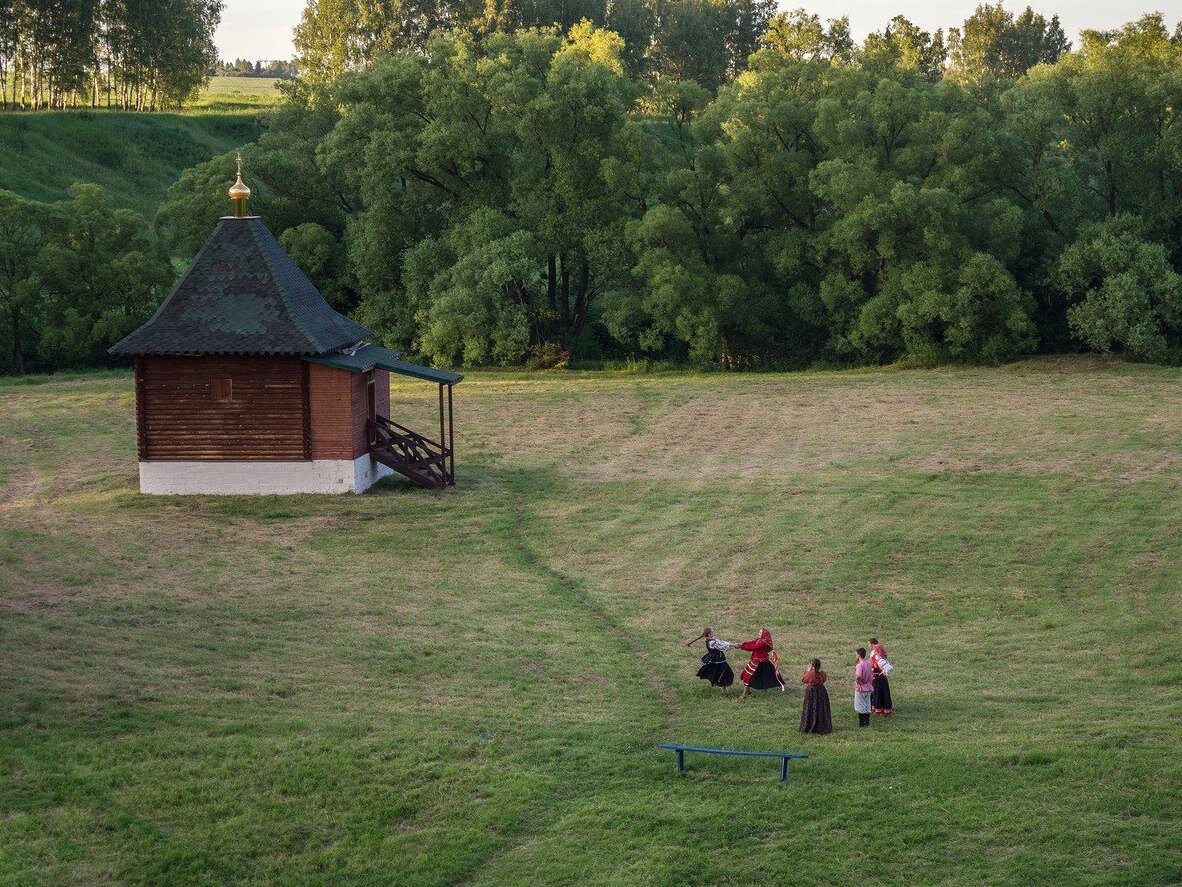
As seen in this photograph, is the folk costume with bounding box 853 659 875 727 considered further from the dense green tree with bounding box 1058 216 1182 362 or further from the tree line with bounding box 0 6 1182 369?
the dense green tree with bounding box 1058 216 1182 362

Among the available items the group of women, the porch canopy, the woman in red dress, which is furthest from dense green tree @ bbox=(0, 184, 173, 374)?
the woman in red dress

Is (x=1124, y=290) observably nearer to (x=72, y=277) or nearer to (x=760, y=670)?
(x=760, y=670)

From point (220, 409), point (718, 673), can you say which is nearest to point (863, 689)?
point (718, 673)

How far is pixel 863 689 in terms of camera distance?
1919 centimetres

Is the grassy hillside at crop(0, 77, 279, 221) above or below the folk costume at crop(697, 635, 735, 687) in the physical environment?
above

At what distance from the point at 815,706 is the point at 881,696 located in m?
1.33

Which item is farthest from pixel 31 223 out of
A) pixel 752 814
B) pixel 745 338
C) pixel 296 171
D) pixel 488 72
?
pixel 752 814

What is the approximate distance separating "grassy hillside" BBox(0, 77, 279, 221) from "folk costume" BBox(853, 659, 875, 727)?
2352 inches

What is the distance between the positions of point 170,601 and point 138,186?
192 feet

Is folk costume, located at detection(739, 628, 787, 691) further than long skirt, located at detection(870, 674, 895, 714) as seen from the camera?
Yes

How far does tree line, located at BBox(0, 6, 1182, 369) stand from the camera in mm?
51344

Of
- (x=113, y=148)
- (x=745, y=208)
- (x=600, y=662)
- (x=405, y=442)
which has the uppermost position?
(x=113, y=148)

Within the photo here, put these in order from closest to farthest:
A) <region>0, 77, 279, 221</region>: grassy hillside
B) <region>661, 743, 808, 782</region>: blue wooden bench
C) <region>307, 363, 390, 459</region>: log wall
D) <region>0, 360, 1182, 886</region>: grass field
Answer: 1. <region>0, 360, 1182, 886</region>: grass field
2. <region>661, 743, 808, 782</region>: blue wooden bench
3. <region>307, 363, 390, 459</region>: log wall
4. <region>0, 77, 279, 221</region>: grassy hillside

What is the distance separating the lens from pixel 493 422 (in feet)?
145
